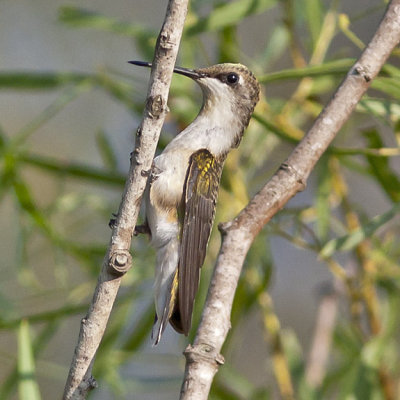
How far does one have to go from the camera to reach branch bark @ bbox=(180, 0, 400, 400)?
4.59 ft

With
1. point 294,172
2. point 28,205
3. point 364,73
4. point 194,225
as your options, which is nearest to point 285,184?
point 294,172

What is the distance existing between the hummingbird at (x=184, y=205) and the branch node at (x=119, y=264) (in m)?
0.71

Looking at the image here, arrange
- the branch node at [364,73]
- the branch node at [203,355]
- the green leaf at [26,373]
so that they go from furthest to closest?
the green leaf at [26,373], the branch node at [364,73], the branch node at [203,355]

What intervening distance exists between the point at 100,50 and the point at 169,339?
2.11 metres

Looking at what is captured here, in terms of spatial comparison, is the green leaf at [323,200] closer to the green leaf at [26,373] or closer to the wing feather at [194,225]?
the wing feather at [194,225]

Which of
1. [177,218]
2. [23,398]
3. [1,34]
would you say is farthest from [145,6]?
[23,398]

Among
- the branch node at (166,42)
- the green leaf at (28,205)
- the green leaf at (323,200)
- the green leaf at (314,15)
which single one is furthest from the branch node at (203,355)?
the green leaf at (314,15)

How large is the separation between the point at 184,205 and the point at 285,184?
2.58 feet

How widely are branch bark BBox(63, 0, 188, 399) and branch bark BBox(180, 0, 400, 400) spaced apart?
0.19 metres

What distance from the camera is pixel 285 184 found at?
5.08 ft

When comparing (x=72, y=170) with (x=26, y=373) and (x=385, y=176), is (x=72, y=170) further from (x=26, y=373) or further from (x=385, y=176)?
(x=385, y=176)

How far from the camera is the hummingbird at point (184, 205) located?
2.13m

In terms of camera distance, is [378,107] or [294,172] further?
[378,107]

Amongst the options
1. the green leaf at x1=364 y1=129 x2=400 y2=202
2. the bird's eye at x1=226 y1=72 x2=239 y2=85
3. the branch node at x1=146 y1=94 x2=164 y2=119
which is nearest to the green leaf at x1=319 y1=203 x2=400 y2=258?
the green leaf at x1=364 y1=129 x2=400 y2=202
